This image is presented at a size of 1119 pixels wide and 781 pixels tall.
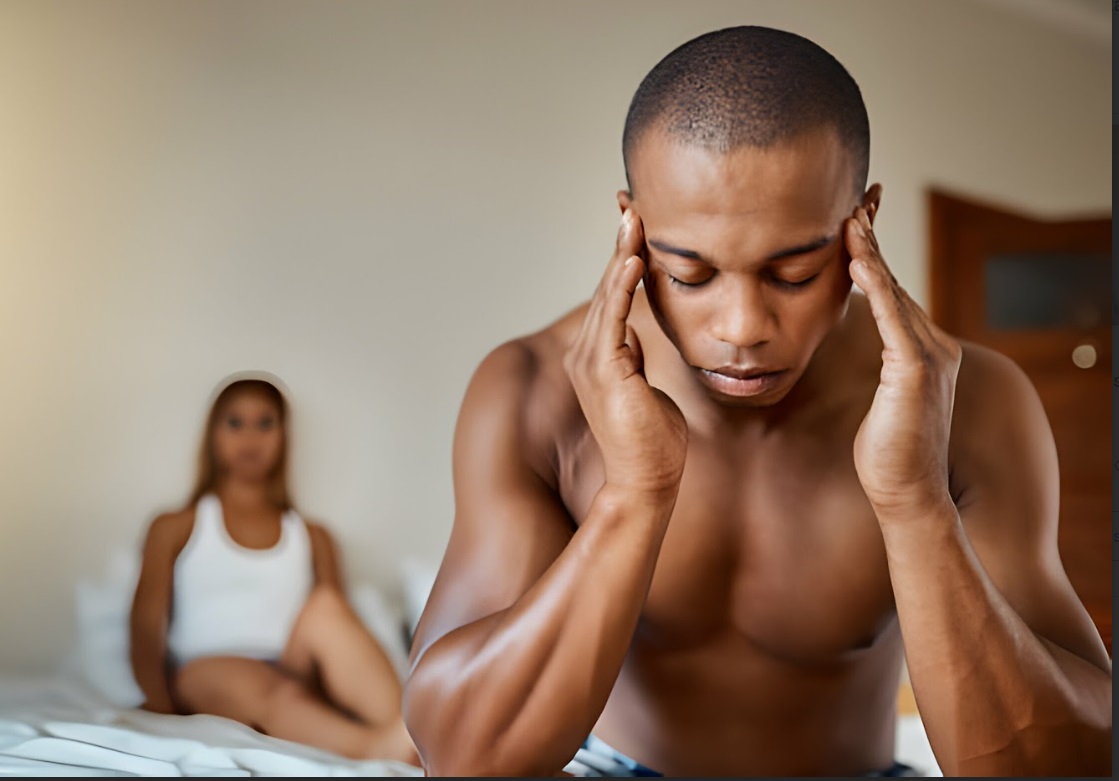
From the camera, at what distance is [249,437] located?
1578 millimetres

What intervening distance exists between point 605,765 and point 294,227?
868 millimetres

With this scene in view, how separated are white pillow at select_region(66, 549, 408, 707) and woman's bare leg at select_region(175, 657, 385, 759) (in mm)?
82

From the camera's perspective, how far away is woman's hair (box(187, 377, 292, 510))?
→ 143 cm

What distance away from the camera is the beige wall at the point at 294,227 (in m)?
1.19

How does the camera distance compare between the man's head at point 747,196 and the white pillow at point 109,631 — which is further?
the white pillow at point 109,631

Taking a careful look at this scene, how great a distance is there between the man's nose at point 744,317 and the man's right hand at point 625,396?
0.05m

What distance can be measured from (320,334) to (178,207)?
23cm

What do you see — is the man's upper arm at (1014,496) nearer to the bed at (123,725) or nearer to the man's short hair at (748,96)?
the man's short hair at (748,96)

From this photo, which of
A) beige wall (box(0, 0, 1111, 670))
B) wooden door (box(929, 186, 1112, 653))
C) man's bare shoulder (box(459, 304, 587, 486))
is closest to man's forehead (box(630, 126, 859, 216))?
man's bare shoulder (box(459, 304, 587, 486))

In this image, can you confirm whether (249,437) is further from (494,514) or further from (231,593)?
(494,514)

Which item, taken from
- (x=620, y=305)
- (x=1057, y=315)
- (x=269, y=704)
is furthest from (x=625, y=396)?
(x=1057, y=315)

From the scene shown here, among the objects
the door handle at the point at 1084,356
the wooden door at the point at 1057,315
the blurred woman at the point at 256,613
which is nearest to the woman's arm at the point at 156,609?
the blurred woman at the point at 256,613

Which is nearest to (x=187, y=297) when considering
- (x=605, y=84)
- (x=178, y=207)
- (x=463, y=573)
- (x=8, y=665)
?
(x=178, y=207)

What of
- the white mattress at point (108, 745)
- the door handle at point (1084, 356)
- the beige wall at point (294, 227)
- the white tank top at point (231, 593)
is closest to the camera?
the white mattress at point (108, 745)
